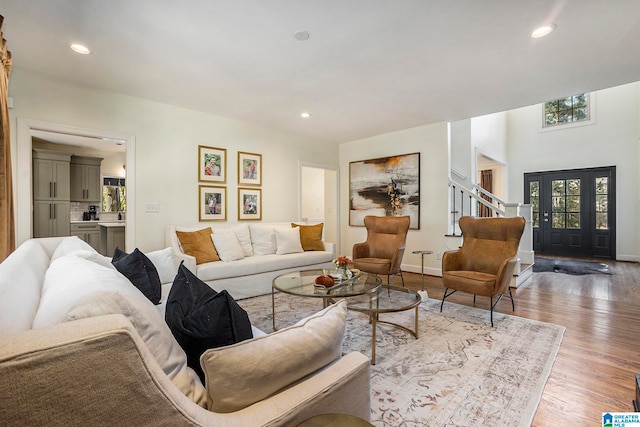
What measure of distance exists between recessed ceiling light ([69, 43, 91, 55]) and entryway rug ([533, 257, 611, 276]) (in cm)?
696

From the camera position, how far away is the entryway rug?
17.3 feet

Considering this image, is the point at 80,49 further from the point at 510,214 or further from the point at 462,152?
the point at 462,152

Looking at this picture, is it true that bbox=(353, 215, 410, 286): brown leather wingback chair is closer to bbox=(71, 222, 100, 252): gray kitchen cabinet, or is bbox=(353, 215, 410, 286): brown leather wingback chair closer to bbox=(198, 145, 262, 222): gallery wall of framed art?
bbox=(198, 145, 262, 222): gallery wall of framed art

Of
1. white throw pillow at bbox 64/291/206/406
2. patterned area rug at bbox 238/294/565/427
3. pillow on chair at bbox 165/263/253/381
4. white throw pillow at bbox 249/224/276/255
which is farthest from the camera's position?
white throw pillow at bbox 249/224/276/255

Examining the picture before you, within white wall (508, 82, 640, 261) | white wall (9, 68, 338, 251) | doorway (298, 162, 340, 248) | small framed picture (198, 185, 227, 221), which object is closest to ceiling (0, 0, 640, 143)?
white wall (9, 68, 338, 251)

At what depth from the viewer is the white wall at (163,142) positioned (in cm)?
317

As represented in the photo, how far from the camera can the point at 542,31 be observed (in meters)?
2.32

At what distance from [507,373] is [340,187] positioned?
15.4 feet

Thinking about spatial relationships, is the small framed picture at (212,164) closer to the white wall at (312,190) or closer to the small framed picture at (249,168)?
the small framed picture at (249,168)

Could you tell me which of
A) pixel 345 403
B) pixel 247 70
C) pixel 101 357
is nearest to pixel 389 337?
pixel 345 403

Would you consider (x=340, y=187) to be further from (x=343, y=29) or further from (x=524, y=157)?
(x=524, y=157)

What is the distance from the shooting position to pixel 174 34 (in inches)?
93.6

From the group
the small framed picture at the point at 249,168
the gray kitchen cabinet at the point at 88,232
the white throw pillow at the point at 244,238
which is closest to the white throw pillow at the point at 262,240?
the white throw pillow at the point at 244,238

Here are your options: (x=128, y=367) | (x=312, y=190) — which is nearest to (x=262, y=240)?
(x=312, y=190)
